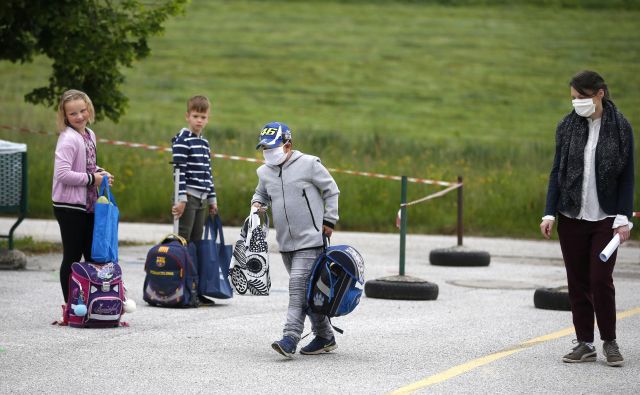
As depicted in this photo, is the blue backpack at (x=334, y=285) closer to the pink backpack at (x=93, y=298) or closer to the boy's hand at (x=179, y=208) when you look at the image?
the pink backpack at (x=93, y=298)

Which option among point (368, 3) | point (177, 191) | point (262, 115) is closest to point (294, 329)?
point (177, 191)

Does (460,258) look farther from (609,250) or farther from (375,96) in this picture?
(375,96)

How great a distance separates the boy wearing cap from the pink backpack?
1643mm

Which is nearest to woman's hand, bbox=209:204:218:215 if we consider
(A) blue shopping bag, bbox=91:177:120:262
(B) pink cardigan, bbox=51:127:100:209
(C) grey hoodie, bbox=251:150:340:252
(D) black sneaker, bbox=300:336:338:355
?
(A) blue shopping bag, bbox=91:177:120:262

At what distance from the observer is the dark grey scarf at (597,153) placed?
8.38 m

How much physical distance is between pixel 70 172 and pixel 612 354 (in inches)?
162

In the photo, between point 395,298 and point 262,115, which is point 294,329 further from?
point 262,115

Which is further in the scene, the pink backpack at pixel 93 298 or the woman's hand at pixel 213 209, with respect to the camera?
the woman's hand at pixel 213 209

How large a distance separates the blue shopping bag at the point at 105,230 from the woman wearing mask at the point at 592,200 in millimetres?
3238

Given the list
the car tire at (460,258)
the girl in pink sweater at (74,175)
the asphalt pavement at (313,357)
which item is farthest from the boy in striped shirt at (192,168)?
the car tire at (460,258)

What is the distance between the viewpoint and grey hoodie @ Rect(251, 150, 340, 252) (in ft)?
28.5

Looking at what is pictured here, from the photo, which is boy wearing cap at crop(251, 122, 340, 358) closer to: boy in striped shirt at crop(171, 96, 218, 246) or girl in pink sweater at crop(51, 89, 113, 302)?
girl in pink sweater at crop(51, 89, 113, 302)

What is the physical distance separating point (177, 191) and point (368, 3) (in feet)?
146

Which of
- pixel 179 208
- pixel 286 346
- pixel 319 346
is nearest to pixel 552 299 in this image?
pixel 319 346
